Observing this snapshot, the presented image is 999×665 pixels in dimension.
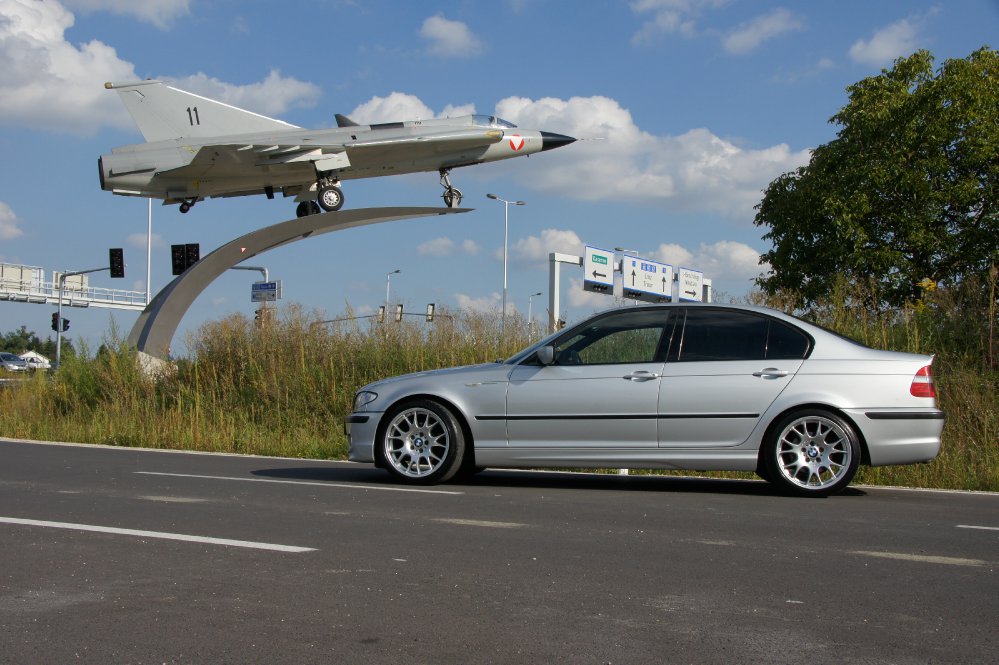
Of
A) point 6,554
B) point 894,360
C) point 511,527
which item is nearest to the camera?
point 6,554

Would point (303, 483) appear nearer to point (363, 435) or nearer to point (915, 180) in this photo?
point (363, 435)

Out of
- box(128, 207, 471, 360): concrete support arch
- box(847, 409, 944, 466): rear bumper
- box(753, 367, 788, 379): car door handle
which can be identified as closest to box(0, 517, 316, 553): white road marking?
box(753, 367, 788, 379): car door handle

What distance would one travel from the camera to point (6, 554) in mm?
5953

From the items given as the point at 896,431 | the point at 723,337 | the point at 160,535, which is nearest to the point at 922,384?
the point at 896,431

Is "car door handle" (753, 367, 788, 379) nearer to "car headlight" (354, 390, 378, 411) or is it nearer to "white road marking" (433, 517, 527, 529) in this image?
"white road marking" (433, 517, 527, 529)

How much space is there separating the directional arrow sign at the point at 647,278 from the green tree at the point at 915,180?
5899 millimetres

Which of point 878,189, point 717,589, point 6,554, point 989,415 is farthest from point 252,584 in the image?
point 878,189

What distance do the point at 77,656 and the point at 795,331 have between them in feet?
21.9

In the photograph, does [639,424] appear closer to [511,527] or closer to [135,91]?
[511,527]

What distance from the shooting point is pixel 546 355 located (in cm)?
937

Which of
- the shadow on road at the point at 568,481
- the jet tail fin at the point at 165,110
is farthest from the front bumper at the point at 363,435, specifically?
the jet tail fin at the point at 165,110

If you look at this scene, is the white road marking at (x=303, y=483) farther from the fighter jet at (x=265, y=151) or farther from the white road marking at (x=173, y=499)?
the fighter jet at (x=265, y=151)

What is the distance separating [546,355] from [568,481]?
160cm

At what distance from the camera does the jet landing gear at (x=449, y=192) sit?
31.8m
